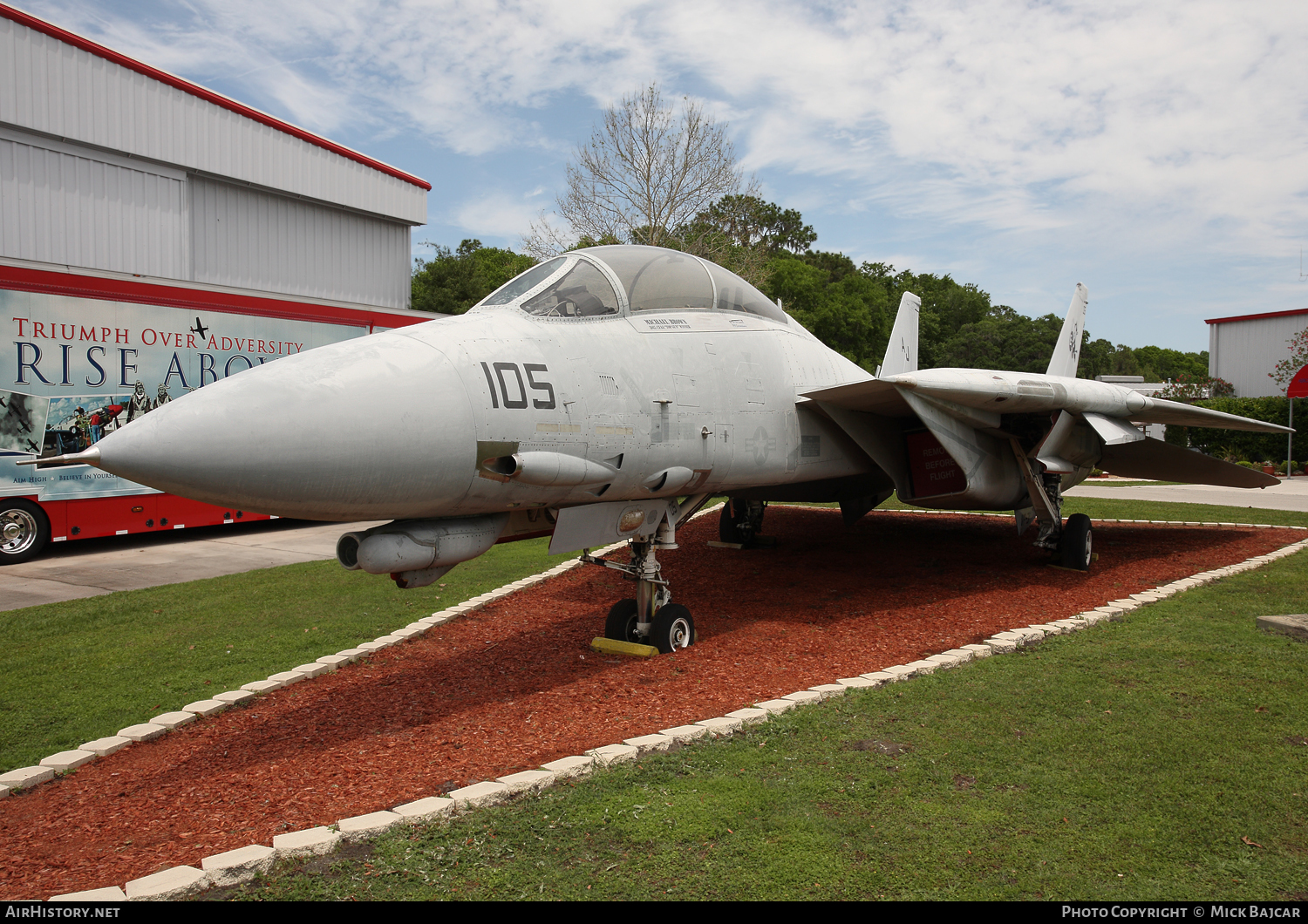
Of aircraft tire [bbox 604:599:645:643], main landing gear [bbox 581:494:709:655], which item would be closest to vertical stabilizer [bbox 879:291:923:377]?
main landing gear [bbox 581:494:709:655]

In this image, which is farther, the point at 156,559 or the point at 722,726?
the point at 156,559

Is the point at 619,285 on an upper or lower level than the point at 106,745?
upper

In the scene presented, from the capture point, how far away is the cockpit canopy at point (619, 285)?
5.52 meters

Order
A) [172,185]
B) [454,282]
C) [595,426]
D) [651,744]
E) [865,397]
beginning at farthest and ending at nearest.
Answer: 1. [454,282]
2. [172,185]
3. [865,397]
4. [595,426]
5. [651,744]

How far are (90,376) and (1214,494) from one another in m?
24.4

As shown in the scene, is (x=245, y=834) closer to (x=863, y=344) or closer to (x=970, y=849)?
(x=970, y=849)

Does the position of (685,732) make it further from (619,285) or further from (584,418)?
(619,285)

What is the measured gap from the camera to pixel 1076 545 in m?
9.75

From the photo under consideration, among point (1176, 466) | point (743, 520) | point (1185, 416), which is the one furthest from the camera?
point (743, 520)

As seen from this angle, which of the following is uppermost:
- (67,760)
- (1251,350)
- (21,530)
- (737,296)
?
(1251,350)

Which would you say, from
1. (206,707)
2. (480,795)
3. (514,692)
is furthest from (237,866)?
(206,707)

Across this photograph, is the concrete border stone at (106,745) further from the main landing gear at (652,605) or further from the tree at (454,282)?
the tree at (454,282)

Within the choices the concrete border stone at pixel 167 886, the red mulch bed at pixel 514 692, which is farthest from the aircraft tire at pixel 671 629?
the concrete border stone at pixel 167 886

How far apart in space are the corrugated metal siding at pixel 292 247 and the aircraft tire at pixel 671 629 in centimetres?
1670
